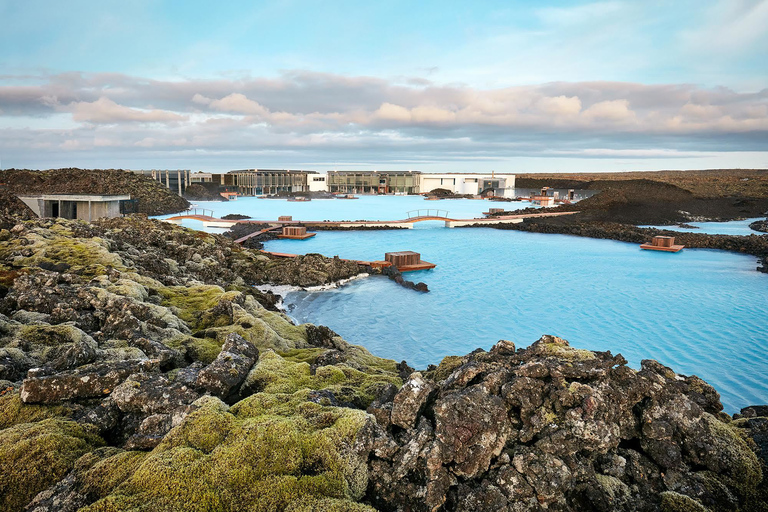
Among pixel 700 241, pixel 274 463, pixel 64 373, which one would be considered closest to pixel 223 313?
pixel 64 373

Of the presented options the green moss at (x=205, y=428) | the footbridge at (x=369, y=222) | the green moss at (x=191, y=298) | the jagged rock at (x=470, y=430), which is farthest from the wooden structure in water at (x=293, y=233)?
the jagged rock at (x=470, y=430)

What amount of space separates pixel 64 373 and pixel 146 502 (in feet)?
6.36

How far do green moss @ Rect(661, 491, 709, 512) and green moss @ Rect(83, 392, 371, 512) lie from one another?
206 cm

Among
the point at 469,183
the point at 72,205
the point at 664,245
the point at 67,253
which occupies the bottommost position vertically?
the point at 664,245

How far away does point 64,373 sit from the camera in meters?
3.98

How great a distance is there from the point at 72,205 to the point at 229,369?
1078 inches

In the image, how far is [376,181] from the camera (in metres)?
74.7

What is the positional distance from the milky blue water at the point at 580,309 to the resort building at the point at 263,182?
48.4m

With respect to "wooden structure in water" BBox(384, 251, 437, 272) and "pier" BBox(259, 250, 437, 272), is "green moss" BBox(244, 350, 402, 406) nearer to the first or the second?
"pier" BBox(259, 250, 437, 272)

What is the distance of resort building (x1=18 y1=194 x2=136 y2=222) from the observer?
2422 cm

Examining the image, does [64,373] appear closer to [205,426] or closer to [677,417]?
[205,426]

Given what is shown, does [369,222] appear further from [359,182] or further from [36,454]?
[359,182]

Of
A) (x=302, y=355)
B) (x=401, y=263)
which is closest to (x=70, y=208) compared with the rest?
(x=401, y=263)

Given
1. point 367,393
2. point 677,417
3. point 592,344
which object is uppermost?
point 677,417
